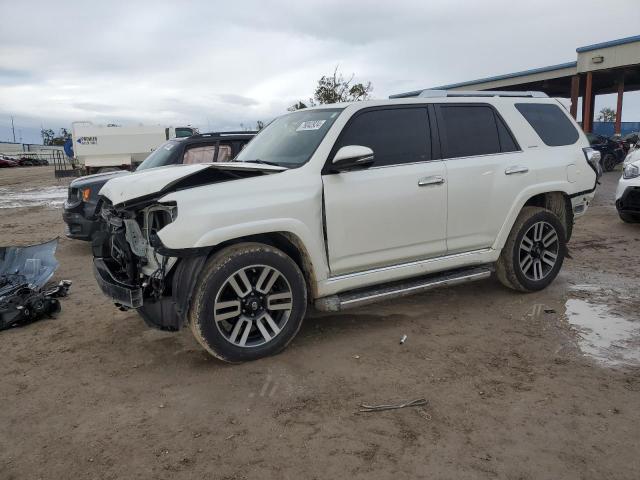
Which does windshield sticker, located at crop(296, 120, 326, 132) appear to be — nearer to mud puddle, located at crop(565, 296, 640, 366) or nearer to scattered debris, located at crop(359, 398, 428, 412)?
scattered debris, located at crop(359, 398, 428, 412)

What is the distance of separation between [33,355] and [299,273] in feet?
7.55

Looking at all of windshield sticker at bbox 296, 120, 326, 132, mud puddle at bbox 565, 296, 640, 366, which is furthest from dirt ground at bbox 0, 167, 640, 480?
windshield sticker at bbox 296, 120, 326, 132

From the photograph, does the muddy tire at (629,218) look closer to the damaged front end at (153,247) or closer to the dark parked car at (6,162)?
the damaged front end at (153,247)

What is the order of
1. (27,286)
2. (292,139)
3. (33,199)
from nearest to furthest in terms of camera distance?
(292,139) → (27,286) → (33,199)

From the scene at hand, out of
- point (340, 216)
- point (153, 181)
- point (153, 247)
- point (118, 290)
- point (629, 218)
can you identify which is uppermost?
point (153, 181)

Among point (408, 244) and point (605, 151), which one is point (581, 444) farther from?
point (605, 151)

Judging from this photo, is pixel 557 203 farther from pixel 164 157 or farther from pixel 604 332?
pixel 164 157

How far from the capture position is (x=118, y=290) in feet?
12.4

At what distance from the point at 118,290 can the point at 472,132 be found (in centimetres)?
337

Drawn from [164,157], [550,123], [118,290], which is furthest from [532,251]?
[164,157]

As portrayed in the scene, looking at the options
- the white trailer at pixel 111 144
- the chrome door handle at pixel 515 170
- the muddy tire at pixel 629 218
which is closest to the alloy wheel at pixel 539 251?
the chrome door handle at pixel 515 170

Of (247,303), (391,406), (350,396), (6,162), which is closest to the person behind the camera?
(391,406)

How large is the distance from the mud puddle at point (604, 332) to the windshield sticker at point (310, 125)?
273 cm

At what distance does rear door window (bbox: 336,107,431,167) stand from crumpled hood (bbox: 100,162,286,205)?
2.51 ft
